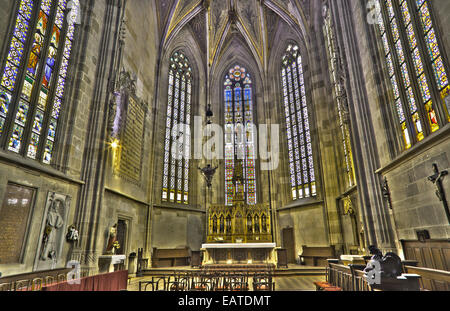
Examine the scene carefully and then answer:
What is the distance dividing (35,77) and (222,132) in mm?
13035

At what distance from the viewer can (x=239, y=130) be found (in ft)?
64.3

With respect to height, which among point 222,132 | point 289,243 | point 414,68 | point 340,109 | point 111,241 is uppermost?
point 222,132

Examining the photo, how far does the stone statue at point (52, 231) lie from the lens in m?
7.38

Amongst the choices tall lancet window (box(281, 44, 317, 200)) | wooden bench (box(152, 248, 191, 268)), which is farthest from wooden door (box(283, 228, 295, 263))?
wooden bench (box(152, 248, 191, 268))

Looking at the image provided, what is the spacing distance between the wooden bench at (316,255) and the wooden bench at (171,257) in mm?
6394

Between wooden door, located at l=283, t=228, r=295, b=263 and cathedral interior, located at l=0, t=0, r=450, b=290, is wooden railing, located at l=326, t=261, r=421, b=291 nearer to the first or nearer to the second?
cathedral interior, located at l=0, t=0, r=450, b=290

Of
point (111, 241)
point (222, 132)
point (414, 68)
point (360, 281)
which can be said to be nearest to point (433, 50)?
point (414, 68)

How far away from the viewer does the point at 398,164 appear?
7320 mm

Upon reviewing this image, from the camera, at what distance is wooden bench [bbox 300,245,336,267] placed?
12.8 metres

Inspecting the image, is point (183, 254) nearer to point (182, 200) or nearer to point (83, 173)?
point (182, 200)

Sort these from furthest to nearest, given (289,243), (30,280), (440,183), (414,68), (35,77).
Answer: (289,243) → (35,77) → (414,68) → (30,280) → (440,183)

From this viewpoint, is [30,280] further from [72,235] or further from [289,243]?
[289,243]

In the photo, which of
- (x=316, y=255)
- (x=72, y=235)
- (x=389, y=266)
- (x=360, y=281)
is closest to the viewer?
(x=389, y=266)

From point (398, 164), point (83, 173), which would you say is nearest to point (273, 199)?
point (398, 164)
